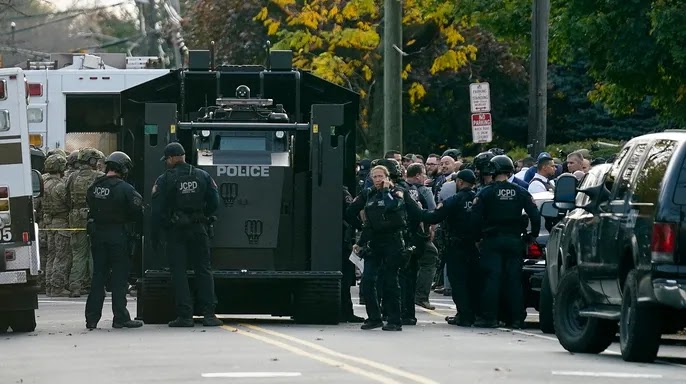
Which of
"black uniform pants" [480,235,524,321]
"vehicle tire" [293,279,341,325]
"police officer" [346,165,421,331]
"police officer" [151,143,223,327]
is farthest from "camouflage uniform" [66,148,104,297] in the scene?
"black uniform pants" [480,235,524,321]

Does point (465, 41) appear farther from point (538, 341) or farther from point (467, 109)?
point (538, 341)

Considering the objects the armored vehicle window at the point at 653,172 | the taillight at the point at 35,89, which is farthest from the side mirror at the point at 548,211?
the taillight at the point at 35,89

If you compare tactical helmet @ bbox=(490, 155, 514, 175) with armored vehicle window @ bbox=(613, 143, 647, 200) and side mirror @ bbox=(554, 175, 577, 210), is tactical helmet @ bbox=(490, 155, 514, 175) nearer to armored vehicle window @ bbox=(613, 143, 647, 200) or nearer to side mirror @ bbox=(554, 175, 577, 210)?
side mirror @ bbox=(554, 175, 577, 210)

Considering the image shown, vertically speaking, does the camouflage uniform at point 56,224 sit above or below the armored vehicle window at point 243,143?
below

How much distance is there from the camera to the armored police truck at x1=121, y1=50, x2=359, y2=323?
20719mm

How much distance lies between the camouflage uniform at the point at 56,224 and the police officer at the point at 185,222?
24.2 feet

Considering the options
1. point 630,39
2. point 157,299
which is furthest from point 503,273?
point 630,39

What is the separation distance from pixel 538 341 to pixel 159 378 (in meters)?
5.71

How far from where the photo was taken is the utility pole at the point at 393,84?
31.9m

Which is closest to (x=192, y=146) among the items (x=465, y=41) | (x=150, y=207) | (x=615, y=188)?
(x=150, y=207)

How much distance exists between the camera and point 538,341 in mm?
19062

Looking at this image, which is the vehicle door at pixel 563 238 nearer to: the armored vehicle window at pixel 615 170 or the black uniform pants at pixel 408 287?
the armored vehicle window at pixel 615 170

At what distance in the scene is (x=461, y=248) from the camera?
21.6 metres

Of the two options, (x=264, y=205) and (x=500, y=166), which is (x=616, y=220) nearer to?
(x=500, y=166)
